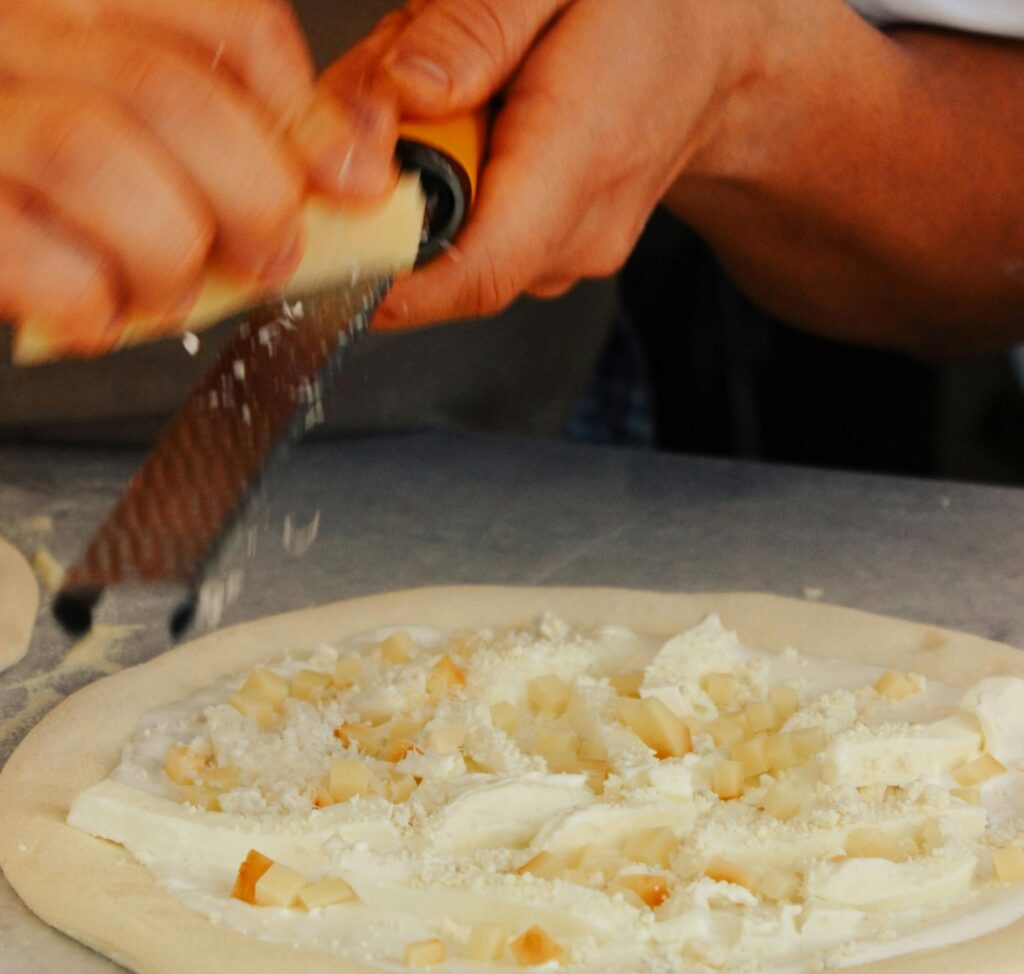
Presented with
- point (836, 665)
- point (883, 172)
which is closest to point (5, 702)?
point (836, 665)

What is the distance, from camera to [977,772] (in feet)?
3.63

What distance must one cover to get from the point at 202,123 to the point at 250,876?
0.52 metres

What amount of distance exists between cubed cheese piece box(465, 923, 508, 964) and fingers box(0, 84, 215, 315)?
48 cm

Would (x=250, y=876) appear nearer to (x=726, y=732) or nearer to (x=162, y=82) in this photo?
(x=726, y=732)

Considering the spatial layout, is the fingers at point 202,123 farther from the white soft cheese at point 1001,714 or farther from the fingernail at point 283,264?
the white soft cheese at point 1001,714

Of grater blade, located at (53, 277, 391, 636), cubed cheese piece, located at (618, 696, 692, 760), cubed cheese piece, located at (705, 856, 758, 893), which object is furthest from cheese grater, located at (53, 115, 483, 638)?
cubed cheese piece, located at (705, 856, 758, 893)

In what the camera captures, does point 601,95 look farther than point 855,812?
Yes

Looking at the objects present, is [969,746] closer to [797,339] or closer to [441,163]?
[441,163]

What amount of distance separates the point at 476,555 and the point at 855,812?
2.68ft

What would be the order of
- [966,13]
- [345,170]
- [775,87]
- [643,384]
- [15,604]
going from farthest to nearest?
[643,384] → [966,13] → [775,87] → [15,604] → [345,170]

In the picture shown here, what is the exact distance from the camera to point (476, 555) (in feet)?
5.76

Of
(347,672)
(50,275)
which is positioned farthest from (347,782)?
(50,275)

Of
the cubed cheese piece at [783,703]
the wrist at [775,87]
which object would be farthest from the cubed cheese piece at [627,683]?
the wrist at [775,87]

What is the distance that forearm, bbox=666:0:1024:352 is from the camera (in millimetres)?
1624
